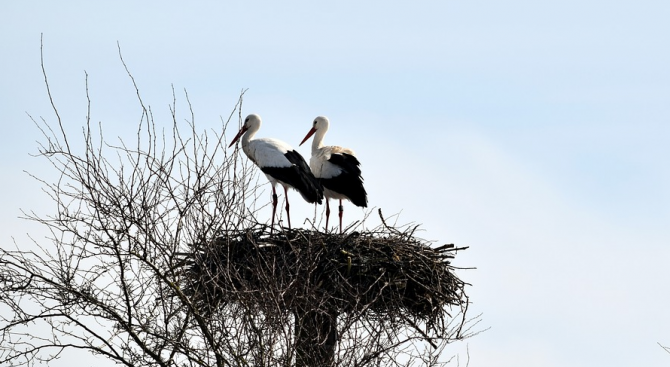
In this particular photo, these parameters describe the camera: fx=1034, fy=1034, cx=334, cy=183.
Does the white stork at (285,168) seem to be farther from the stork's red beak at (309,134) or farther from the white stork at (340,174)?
the stork's red beak at (309,134)

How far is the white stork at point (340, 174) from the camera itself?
13.0m

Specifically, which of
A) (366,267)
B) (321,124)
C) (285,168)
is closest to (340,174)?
(285,168)

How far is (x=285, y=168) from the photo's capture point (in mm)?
12609

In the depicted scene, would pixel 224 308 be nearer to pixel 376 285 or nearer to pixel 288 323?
pixel 288 323

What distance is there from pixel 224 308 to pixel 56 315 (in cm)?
125

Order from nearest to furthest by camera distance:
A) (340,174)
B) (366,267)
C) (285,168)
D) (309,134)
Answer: (366,267)
(285,168)
(340,174)
(309,134)

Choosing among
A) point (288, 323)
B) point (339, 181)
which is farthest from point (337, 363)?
point (339, 181)

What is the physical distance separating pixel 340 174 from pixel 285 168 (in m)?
0.81

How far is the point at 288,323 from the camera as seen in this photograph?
304 inches

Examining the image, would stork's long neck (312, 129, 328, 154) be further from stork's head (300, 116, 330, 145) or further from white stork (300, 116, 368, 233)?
white stork (300, 116, 368, 233)

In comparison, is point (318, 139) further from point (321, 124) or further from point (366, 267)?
point (366, 267)

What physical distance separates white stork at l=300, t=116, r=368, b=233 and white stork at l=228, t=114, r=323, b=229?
390 mm

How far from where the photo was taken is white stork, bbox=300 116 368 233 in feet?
42.7

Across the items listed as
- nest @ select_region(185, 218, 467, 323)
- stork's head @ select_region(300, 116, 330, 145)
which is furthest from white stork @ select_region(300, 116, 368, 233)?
nest @ select_region(185, 218, 467, 323)
